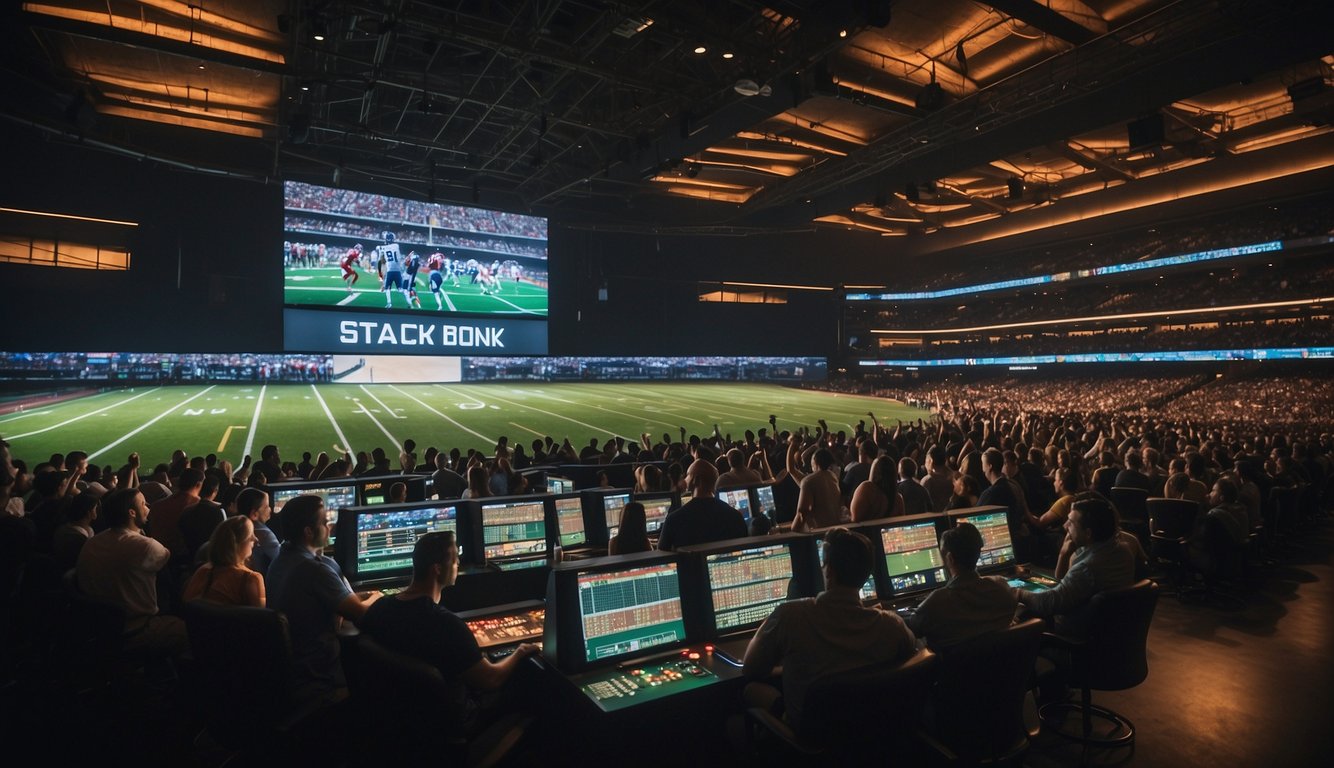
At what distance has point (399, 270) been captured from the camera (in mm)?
18672

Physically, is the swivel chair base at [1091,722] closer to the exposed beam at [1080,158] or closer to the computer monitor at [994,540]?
the computer monitor at [994,540]

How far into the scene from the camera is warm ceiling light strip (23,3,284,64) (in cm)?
1211

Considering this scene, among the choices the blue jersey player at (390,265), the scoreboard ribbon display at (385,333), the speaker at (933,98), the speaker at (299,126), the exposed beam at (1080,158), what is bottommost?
the scoreboard ribbon display at (385,333)

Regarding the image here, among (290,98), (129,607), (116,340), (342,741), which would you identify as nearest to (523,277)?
(290,98)

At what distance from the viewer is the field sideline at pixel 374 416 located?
628 inches

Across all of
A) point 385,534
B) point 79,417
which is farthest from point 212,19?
point 385,534

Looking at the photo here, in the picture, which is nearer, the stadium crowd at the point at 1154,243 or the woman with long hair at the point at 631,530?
the woman with long hair at the point at 631,530

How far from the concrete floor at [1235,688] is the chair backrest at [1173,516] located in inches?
27.2

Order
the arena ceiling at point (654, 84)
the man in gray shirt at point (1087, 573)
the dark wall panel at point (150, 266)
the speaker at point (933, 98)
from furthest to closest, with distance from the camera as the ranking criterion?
the dark wall panel at point (150, 266) < the speaker at point (933, 98) < the arena ceiling at point (654, 84) < the man in gray shirt at point (1087, 573)

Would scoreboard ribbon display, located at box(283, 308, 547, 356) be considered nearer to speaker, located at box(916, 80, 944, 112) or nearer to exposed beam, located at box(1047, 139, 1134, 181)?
speaker, located at box(916, 80, 944, 112)

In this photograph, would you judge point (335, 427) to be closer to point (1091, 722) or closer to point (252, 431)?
point (252, 431)

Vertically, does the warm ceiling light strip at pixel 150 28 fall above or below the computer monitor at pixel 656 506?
above

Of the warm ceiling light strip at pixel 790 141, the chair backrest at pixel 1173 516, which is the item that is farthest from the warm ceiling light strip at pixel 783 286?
the chair backrest at pixel 1173 516

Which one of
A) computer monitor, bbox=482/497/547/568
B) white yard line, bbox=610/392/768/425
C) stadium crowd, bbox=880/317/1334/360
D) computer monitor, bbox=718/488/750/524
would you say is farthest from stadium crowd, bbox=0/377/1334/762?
stadium crowd, bbox=880/317/1334/360
